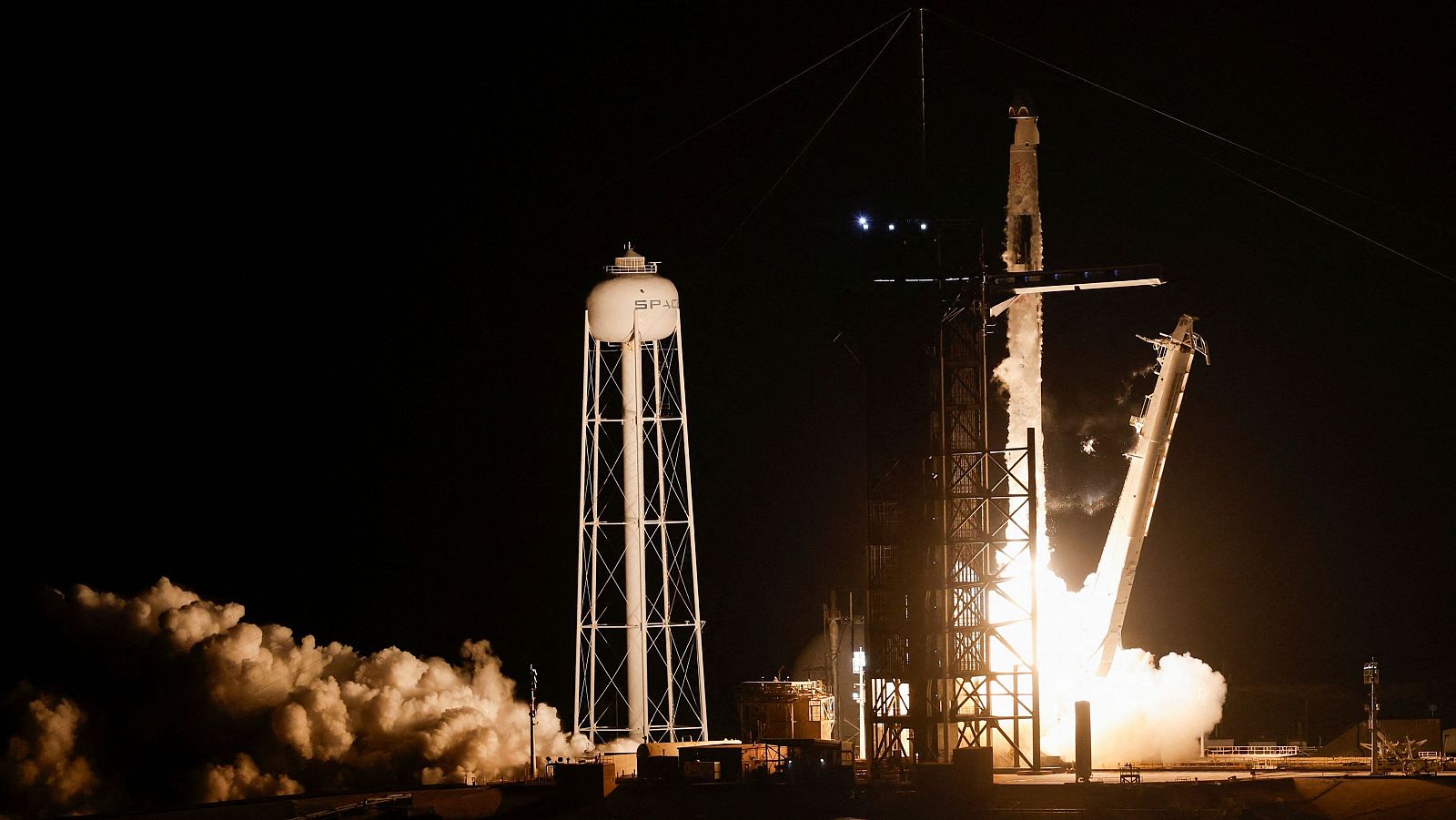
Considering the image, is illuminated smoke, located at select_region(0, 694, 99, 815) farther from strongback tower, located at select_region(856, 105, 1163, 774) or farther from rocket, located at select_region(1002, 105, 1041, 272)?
rocket, located at select_region(1002, 105, 1041, 272)

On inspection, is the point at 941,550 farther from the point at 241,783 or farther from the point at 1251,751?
the point at 241,783

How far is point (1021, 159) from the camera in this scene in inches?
1965

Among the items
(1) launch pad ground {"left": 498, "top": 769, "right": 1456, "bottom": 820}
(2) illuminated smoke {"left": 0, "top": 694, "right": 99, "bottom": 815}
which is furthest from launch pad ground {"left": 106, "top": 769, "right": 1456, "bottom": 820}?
(2) illuminated smoke {"left": 0, "top": 694, "right": 99, "bottom": 815}

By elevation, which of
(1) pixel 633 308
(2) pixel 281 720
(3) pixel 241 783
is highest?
(1) pixel 633 308

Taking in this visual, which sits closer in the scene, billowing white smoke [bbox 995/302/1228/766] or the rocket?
billowing white smoke [bbox 995/302/1228/766]

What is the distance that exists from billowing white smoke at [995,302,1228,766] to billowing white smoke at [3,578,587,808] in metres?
12.8

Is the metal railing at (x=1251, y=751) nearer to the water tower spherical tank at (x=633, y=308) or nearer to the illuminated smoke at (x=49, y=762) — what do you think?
the water tower spherical tank at (x=633, y=308)

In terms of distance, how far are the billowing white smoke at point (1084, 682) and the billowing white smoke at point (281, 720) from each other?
1281 cm

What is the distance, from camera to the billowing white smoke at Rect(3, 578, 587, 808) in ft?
158

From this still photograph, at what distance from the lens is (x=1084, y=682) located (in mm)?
49594

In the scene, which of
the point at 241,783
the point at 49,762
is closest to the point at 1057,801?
the point at 241,783

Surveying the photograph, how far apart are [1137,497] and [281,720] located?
22705 mm

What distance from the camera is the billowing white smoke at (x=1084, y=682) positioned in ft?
162

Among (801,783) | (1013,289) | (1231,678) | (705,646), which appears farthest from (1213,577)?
(801,783)
